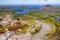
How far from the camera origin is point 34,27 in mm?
1377

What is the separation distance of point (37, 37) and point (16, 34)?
243mm

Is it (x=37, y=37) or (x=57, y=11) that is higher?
(x=57, y=11)

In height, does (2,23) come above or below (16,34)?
above

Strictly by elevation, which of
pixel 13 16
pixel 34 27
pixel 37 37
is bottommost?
pixel 37 37

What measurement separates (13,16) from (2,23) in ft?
0.50

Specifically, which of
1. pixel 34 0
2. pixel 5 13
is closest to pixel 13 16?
pixel 5 13

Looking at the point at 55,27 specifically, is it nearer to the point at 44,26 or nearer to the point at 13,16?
the point at 44,26

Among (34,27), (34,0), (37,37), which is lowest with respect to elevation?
(37,37)

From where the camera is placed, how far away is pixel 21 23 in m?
1.38

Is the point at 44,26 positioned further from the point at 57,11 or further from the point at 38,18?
the point at 57,11

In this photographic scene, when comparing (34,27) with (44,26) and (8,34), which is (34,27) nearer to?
(44,26)

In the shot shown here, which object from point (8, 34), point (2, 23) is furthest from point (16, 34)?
point (2, 23)

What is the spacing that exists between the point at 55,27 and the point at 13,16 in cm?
51

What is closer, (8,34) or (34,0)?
(8,34)
